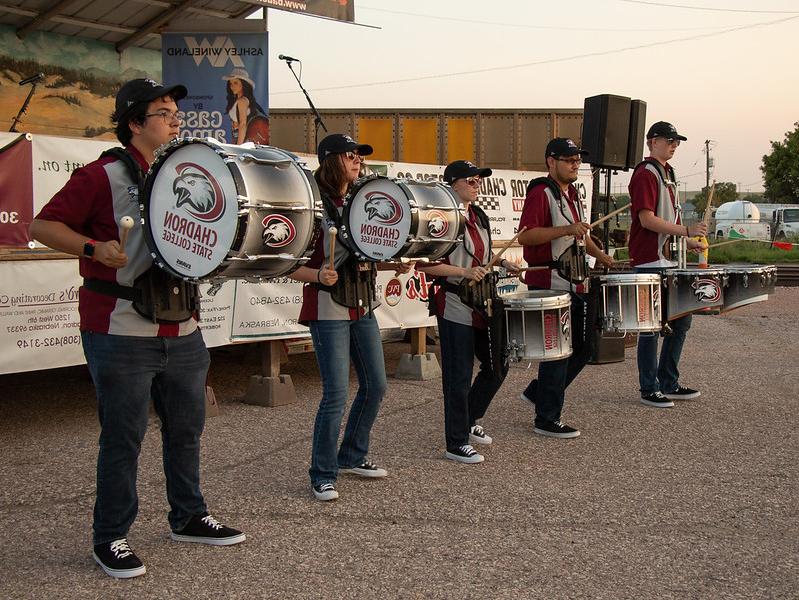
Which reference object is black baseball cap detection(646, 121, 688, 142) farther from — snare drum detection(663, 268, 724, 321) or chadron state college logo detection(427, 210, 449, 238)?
chadron state college logo detection(427, 210, 449, 238)

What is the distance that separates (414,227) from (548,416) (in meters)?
2.29

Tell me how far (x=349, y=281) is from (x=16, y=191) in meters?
2.62

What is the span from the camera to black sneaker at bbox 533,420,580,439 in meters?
7.15

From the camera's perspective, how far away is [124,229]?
3.78 metres

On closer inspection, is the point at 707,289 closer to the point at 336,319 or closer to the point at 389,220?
the point at 389,220

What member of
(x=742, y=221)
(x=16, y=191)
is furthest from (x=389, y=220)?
(x=742, y=221)

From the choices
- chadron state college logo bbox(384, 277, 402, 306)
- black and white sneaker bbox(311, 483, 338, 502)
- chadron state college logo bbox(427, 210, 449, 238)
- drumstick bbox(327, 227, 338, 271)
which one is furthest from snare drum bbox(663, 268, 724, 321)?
drumstick bbox(327, 227, 338, 271)

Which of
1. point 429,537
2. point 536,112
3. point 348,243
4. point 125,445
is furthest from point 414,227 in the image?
point 536,112

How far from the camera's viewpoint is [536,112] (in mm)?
15383

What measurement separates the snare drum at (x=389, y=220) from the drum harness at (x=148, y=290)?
139cm

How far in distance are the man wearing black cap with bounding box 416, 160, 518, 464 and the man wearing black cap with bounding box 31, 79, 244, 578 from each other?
216 centimetres

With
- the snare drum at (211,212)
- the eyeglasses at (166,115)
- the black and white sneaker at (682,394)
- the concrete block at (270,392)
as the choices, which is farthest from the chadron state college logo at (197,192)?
the black and white sneaker at (682,394)

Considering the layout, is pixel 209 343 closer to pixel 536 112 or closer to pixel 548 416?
pixel 548 416

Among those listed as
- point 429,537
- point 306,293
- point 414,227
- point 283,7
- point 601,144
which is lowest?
point 429,537
